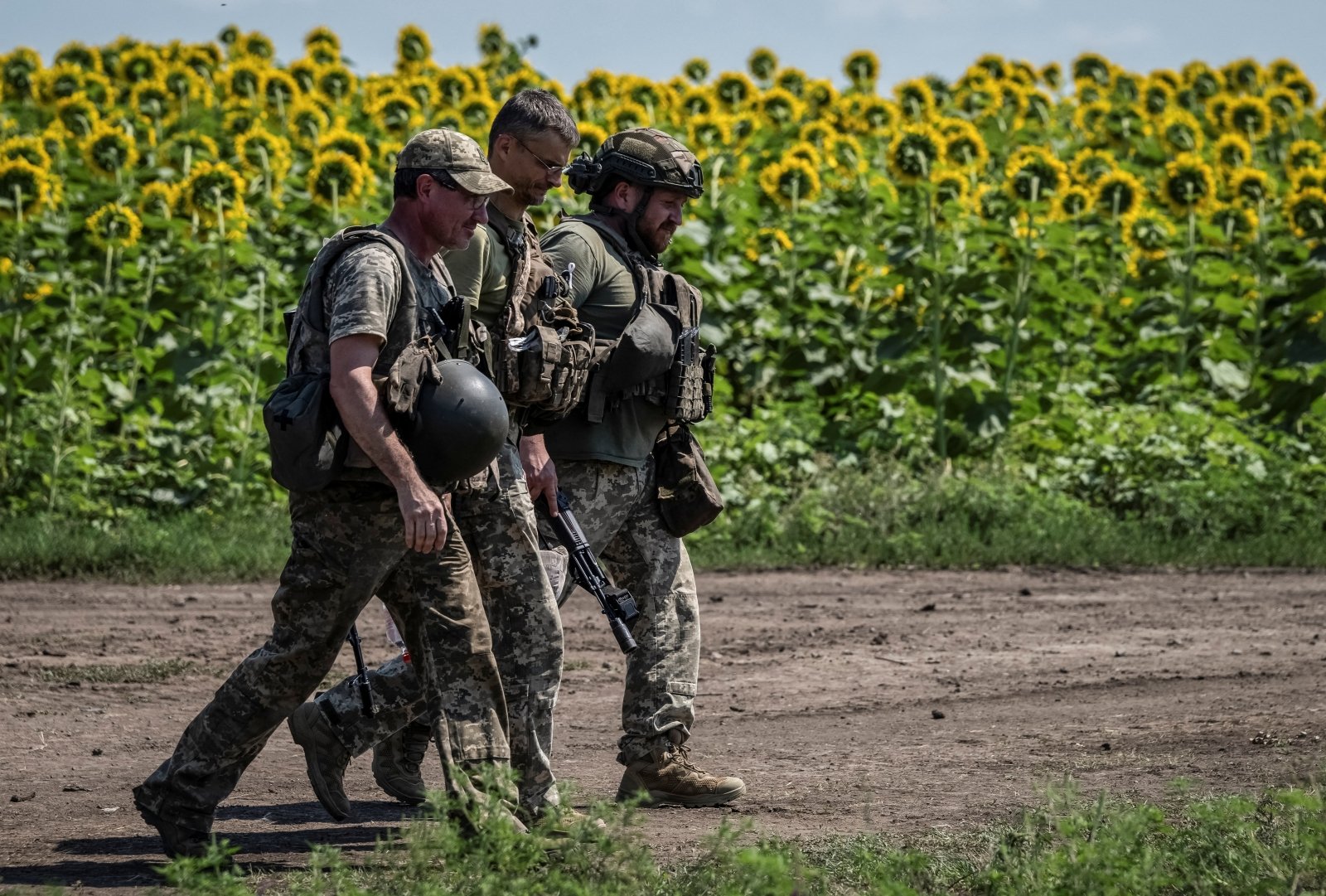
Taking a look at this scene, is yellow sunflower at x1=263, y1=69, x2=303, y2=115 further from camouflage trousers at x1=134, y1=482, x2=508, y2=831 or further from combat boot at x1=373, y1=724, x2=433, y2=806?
camouflage trousers at x1=134, y1=482, x2=508, y2=831

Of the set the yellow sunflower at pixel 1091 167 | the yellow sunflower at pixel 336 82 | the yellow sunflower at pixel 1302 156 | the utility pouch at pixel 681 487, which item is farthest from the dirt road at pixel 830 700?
the yellow sunflower at pixel 336 82

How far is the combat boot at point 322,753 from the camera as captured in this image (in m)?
5.66

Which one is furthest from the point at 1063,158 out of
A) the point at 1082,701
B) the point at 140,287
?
the point at 1082,701

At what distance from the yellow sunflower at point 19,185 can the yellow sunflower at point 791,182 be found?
5.30 metres

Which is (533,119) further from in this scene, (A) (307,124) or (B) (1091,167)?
(A) (307,124)

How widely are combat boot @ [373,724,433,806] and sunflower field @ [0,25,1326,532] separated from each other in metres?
6.13

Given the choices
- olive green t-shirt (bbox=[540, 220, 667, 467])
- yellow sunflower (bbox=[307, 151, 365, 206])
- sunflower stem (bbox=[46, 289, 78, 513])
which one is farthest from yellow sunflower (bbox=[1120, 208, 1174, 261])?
olive green t-shirt (bbox=[540, 220, 667, 467])

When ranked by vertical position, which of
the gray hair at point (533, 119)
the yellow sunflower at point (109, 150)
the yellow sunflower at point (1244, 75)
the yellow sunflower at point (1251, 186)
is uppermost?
the yellow sunflower at point (1244, 75)

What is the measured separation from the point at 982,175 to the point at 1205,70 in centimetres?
712

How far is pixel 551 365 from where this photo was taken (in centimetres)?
532

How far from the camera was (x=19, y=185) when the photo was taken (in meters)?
12.3

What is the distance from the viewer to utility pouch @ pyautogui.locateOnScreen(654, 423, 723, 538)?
603cm

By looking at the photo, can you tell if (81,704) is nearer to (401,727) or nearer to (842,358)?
(401,727)

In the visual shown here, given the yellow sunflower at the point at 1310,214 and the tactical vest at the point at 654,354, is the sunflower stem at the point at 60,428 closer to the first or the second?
the tactical vest at the point at 654,354
